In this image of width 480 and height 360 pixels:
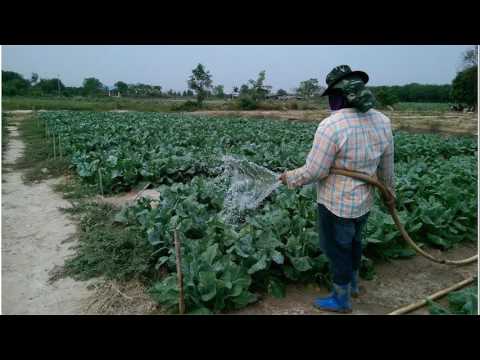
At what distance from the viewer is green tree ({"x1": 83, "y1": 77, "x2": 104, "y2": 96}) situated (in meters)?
62.8

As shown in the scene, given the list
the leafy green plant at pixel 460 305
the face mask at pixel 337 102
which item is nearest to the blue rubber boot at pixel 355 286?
the leafy green plant at pixel 460 305

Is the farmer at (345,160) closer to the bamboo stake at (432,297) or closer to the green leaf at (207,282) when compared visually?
the bamboo stake at (432,297)

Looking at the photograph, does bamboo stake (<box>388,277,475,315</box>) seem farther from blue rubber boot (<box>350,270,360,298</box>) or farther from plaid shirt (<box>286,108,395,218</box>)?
plaid shirt (<box>286,108,395,218</box>)

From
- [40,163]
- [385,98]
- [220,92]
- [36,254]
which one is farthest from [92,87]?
[36,254]

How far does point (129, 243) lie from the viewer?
4.14 metres

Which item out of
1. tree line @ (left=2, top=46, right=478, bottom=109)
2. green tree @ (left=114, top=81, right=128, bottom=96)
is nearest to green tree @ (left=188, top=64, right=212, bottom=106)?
tree line @ (left=2, top=46, right=478, bottom=109)

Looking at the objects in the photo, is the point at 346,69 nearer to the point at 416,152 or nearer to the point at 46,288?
the point at 46,288

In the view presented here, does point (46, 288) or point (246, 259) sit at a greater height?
point (246, 259)

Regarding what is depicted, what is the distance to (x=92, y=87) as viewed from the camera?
7012 cm

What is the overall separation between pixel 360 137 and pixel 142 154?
6.56 metres

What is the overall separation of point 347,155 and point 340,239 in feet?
2.01

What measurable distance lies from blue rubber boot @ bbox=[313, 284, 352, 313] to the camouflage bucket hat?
1495 millimetres

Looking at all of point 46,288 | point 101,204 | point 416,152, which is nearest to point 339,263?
point 46,288

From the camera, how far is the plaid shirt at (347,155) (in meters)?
2.46
